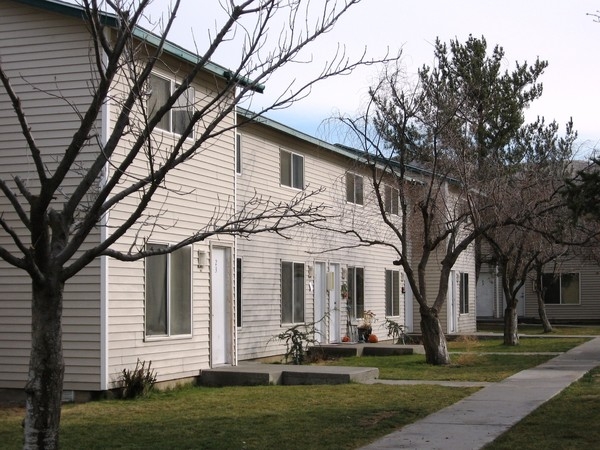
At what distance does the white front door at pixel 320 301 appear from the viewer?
23.6 m

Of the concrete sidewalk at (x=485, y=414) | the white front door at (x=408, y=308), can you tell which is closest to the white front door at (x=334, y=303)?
the white front door at (x=408, y=308)

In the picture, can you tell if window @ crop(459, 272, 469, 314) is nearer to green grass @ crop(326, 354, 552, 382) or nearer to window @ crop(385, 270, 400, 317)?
window @ crop(385, 270, 400, 317)

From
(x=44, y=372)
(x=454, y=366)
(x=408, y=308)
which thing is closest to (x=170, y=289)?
(x=454, y=366)

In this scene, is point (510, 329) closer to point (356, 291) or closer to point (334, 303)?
point (356, 291)

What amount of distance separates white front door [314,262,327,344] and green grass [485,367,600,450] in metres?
9.85

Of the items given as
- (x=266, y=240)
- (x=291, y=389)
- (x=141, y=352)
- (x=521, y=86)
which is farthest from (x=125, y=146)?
(x=521, y=86)

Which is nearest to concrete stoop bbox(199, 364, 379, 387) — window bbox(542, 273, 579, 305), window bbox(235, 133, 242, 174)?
window bbox(235, 133, 242, 174)

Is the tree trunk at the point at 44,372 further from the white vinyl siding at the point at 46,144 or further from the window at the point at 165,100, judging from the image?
the window at the point at 165,100

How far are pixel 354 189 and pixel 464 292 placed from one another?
39.7 feet

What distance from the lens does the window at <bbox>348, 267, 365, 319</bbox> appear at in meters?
25.8

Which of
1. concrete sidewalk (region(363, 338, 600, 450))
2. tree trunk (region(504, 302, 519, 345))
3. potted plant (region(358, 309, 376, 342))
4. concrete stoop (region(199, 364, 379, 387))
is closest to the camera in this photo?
concrete sidewalk (region(363, 338, 600, 450))

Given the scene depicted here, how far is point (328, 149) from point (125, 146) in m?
10.3

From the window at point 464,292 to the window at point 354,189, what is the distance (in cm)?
1001

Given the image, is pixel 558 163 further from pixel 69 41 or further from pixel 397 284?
pixel 69 41
